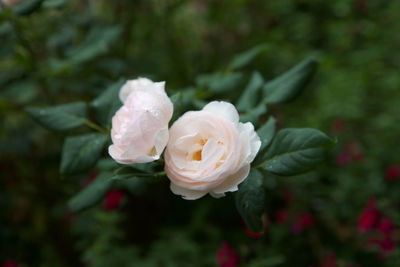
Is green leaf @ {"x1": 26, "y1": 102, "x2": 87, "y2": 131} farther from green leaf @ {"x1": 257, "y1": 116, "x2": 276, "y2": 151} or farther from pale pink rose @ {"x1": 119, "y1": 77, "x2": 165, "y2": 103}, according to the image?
green leaf @ {"x1": 257, "y1": 116, "x2": 276, "y2": 151}

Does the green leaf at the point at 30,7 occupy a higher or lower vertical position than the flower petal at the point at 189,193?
higher

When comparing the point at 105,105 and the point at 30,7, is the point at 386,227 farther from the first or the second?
the point at 30,7

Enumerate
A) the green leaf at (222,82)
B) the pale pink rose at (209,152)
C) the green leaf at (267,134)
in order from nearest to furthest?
the pale pink rose at (209,152) < the green leaf at (267,134) < the green leaf at (222,82)

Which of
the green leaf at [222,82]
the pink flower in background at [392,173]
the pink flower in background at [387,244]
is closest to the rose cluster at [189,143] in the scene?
the green leaf at [222,82]

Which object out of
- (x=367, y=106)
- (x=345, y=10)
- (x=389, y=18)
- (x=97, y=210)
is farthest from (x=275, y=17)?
(x=97, y=210)

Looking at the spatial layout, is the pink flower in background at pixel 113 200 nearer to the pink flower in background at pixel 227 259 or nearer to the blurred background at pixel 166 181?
the blurred background at pixel 166 181

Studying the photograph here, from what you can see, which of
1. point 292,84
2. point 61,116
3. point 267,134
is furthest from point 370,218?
point 61,116
